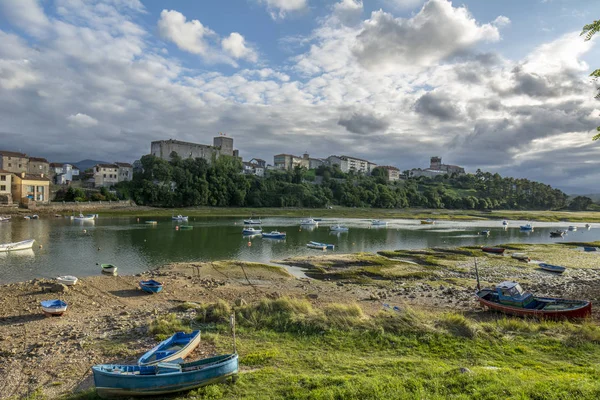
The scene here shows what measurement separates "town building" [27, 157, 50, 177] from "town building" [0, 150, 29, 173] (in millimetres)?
2541

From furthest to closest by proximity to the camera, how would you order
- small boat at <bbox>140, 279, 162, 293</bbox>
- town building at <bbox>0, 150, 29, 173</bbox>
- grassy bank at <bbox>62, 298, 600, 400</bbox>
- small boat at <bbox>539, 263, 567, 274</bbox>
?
town building at <bbox>0, 150, 29, 173</bbox> < small boat at <bbox>539, 263, 567, 274</bbox> < small boat at <bbox>140, 279, 162, 293</bbox> < grassy bank at <bbox>62, 298, 600, 400</bbox>

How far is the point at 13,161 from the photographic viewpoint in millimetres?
99938

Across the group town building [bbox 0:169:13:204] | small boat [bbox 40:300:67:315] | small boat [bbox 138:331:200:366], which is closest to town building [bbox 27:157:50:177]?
town building [bbox 0:169:13:204]

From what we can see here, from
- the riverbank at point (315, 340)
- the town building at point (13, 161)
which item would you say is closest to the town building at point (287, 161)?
the town building at point (13, 161)

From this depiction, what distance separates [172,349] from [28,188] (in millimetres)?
96294

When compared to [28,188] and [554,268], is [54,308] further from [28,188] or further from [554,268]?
[28,188]

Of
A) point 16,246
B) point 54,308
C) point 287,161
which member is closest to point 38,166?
point 16,246

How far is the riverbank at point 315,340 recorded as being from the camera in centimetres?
991

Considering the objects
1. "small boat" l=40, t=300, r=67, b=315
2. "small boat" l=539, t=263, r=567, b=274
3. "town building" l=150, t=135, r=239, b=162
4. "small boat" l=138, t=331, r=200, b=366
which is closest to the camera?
"small boat" l=138, t=331, r=200, b=366

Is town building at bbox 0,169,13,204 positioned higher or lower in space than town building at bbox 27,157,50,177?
lower

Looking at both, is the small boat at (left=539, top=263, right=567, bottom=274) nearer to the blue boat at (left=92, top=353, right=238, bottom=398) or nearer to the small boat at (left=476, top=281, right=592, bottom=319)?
the small boat at (left=476, top=281, right=592, bottom=319)

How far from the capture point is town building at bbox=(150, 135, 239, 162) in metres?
130

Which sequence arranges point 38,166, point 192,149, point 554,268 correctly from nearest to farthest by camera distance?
point 554,268 → point 38,166 → point 192,149

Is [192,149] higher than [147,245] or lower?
higher
